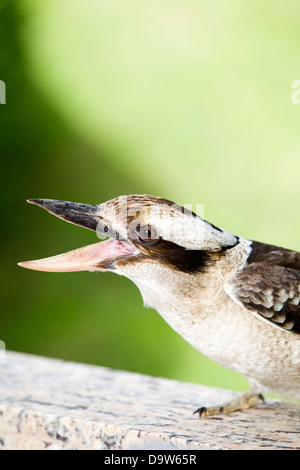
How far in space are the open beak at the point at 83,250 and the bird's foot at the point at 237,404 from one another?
32 cm

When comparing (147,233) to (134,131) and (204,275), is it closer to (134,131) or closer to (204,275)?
(204,275)

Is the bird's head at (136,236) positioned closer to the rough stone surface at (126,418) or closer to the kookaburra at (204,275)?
the kookaburra at (204,275)

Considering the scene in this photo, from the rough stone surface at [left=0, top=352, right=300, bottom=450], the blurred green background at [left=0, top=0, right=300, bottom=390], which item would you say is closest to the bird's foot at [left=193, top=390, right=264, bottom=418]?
the rough stone surface at [left=0, top=352, right=300, bottom=450]

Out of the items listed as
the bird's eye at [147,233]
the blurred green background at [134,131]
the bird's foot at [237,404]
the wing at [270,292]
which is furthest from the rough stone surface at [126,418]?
the blurred green background at [134,131]

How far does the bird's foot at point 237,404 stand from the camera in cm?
109

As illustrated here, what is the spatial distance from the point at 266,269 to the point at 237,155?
120cm

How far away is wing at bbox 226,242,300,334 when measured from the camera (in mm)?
957

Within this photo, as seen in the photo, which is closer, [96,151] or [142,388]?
[142,388]

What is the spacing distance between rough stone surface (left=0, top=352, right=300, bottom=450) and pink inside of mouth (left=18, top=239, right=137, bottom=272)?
0.25m

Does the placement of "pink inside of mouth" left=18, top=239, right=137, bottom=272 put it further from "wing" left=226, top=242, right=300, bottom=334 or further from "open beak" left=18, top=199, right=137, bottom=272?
"wing" left=226, top=242, right=300, bottom=334

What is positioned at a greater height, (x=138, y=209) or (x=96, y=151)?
(x=96, y=151)

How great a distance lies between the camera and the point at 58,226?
89.9 inches
